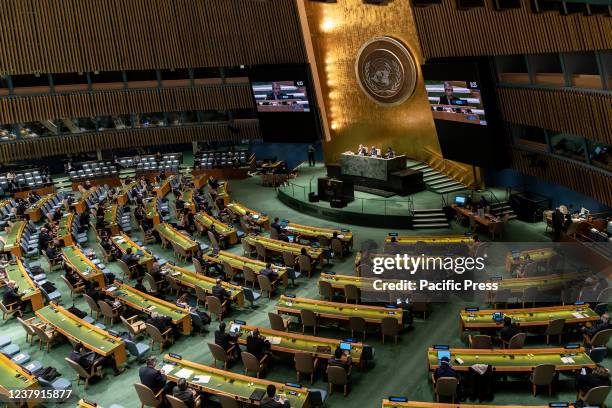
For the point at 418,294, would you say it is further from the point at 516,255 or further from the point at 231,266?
the point at 231,266

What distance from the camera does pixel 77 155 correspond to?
3095 cm

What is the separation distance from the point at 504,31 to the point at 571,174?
5029 millimetres

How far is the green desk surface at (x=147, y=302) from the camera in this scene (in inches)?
486

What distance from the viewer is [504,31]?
1636 cm

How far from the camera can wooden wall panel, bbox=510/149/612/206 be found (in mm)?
14530

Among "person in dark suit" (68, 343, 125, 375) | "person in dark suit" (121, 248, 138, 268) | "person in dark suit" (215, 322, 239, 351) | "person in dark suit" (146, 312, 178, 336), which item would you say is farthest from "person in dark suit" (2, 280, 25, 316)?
"person in dark suit" (215, 322, 239, 351)

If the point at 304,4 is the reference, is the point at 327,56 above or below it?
below

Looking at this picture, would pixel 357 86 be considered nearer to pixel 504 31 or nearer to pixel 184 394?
pixel 504 31

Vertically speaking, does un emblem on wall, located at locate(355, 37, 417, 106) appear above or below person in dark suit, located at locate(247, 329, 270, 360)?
above

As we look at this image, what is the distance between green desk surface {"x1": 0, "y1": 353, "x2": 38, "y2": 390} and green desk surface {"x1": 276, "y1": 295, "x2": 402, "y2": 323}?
5430 mm

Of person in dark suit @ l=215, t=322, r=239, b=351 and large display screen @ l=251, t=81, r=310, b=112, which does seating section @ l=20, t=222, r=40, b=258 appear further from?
large display screen @ l=251, t=81, r=310, b=112

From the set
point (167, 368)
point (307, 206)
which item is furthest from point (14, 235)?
point (167, 368)

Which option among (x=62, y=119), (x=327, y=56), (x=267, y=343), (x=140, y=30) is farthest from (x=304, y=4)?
(x=267, y=343)

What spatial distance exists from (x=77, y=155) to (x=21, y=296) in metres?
19.2
